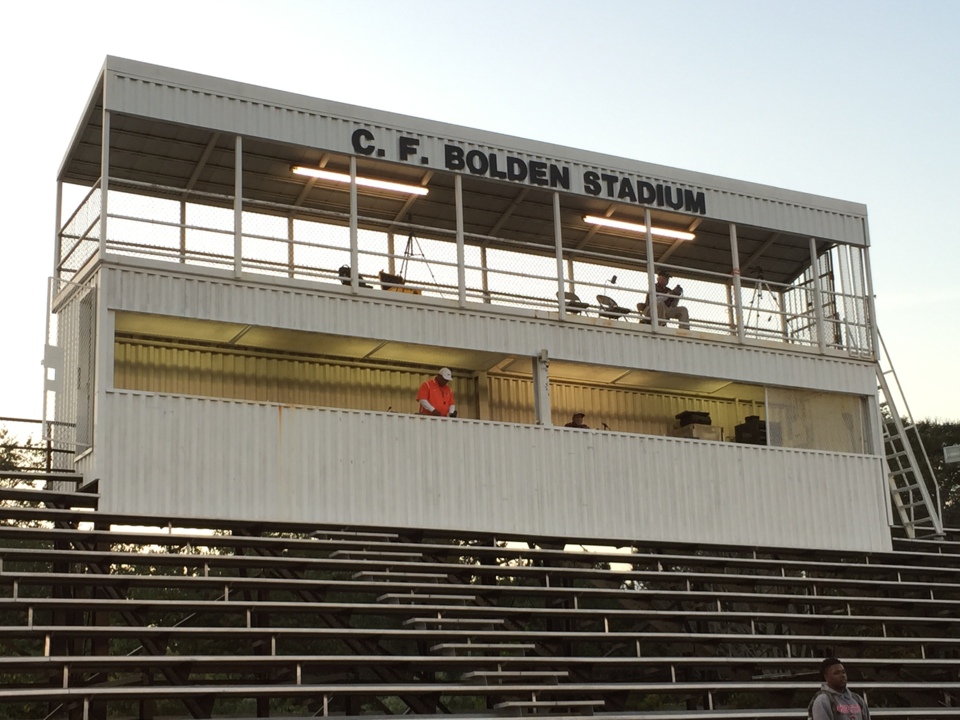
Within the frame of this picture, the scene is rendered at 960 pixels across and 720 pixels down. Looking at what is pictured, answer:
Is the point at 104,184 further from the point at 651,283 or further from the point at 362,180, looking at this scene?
the point at 651,283

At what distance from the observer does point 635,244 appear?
18.2 m

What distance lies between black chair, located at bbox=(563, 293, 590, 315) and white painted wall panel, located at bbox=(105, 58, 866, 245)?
4.39ft

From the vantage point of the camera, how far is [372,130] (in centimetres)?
1473

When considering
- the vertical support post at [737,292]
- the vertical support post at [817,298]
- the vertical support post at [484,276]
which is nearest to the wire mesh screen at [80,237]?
the vertical support post at [484,276]

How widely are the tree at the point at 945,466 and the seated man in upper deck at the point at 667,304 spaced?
62.7 ft

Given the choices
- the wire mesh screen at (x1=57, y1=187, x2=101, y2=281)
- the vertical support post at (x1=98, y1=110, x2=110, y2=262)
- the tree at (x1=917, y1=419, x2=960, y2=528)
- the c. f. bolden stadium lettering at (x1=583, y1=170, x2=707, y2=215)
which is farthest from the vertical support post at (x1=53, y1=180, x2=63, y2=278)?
the tree at (x1=917, y1=419, x2=960, y2=528)

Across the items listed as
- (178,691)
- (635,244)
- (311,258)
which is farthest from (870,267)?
(178,691)

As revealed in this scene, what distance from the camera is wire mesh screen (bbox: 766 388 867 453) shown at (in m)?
16.7

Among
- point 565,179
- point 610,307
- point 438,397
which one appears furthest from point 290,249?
point 610,307

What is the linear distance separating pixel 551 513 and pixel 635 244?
5.10m

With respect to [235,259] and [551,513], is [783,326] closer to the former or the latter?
[551,513]

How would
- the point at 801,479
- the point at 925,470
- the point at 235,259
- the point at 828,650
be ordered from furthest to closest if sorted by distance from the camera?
the point at 925,470 → the point at 801,479 → the point at 828,650 → the point at 235,259

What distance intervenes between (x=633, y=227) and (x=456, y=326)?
3368 millimetres

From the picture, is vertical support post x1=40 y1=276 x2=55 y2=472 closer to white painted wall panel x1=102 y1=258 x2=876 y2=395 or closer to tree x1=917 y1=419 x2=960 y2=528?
white painted wall panel x1=102 y1=258 x2=876 y2=395
